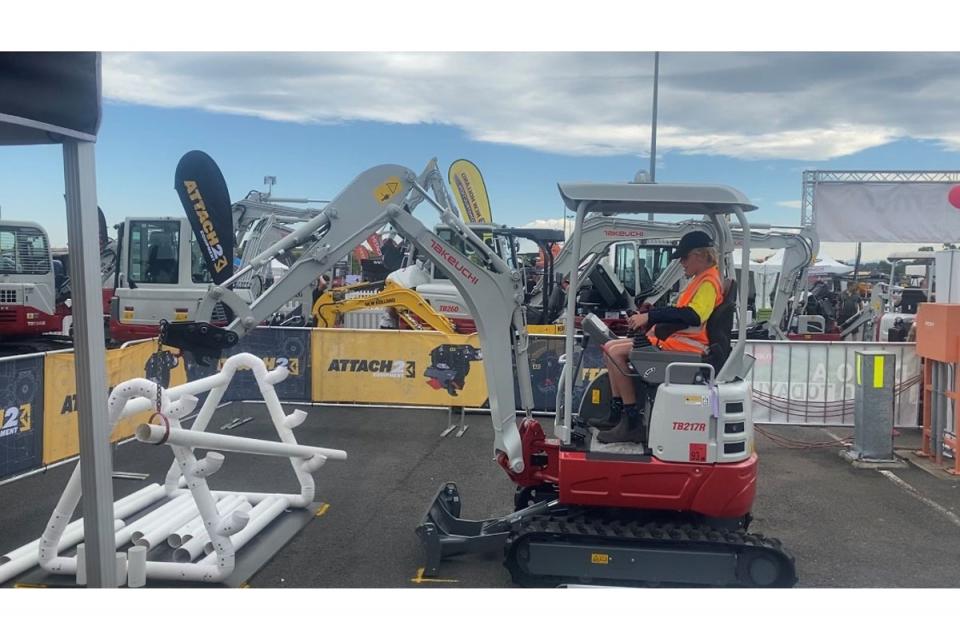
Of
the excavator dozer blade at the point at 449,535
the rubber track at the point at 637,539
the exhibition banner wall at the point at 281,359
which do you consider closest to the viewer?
the rubber track at the point at 637,539

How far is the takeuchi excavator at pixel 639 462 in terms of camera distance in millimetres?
5180

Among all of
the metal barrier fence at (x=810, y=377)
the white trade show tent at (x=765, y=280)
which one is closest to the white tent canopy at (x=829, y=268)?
the white trade show tent at (x=765, y=280)

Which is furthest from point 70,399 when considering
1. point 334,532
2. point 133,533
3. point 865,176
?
point 865,176

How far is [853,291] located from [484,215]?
12129 millimetres

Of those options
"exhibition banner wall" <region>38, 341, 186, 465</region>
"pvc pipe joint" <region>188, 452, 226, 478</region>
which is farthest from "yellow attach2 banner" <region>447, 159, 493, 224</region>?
"pvc pipe joint" <region>188, 452, 226, 478</region>

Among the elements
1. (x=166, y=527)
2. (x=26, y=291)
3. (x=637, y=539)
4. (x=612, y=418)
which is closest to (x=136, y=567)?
(x=166, y=527)

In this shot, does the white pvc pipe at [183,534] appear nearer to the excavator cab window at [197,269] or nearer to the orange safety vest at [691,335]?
the orange safety vest at [691,335]

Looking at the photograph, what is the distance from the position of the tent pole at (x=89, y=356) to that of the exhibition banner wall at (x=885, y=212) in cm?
1670

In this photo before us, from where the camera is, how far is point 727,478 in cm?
523

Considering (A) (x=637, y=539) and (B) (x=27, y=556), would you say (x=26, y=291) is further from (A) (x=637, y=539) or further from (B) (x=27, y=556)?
(A) (x=637, y=539)

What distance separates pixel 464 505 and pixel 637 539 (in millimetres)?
2450

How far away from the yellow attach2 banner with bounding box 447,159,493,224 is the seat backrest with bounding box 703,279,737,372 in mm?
20016
